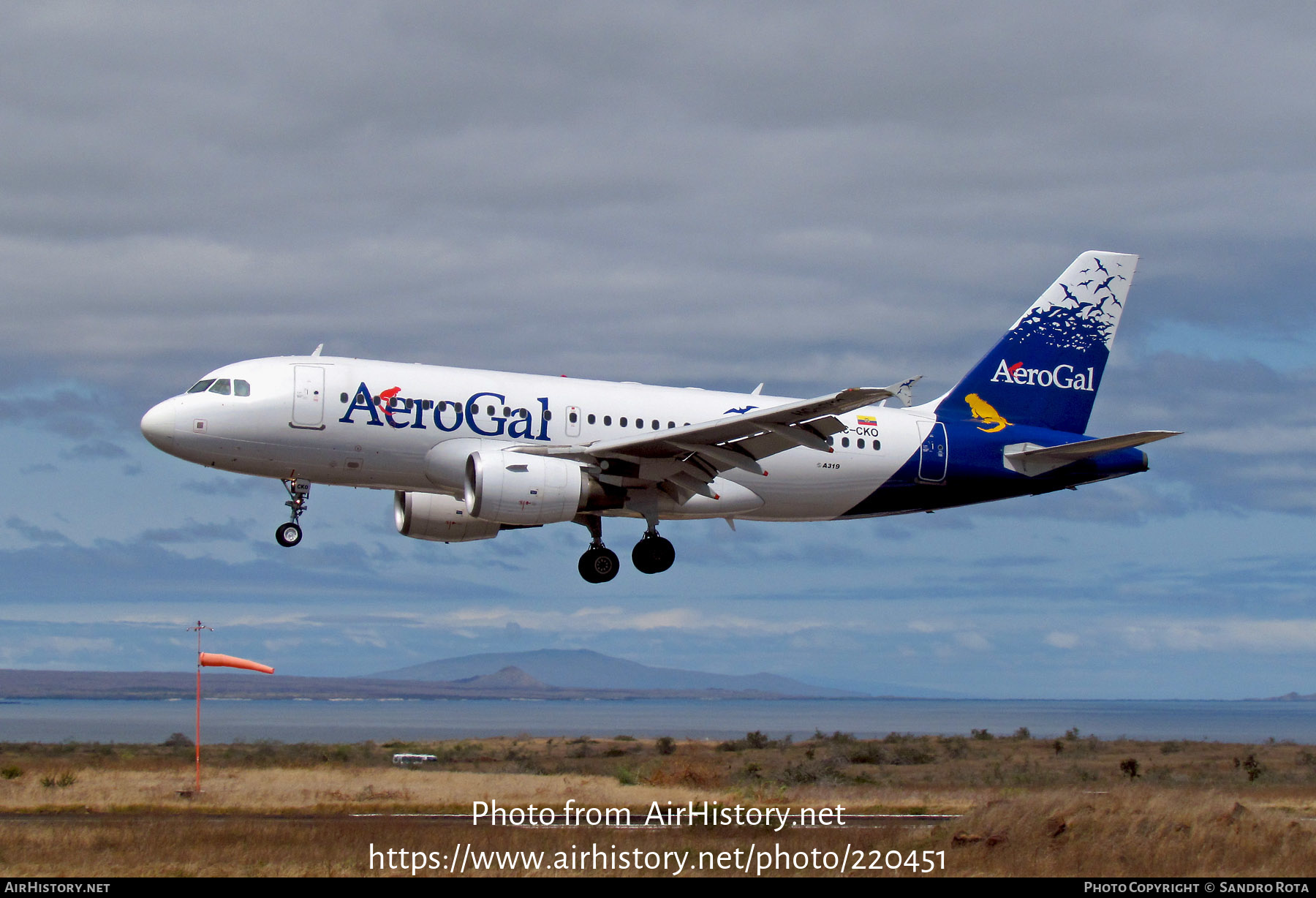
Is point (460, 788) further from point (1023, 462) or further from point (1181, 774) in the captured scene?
point (1181, 774)

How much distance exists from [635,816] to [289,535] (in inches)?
422

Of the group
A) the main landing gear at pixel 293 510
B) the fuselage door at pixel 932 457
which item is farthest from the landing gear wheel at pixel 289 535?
the fuselage door at pixel 932 457

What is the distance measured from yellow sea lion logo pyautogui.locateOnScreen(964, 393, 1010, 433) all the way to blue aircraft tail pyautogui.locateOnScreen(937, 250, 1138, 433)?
21mm

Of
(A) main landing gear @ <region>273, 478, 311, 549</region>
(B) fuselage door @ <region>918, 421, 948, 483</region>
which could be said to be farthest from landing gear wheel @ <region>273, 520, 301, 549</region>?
(B) fuselage door @ <region>918, 421, 948, 483</region>

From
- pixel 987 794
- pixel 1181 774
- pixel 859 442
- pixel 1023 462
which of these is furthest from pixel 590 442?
pixel 1181 774

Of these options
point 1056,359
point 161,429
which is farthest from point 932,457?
point 161,429

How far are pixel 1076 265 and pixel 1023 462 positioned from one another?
26.2 feet

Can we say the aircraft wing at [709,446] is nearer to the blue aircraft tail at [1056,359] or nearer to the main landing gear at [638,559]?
the main landing gear at [638,559]

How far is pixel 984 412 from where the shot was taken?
130ft

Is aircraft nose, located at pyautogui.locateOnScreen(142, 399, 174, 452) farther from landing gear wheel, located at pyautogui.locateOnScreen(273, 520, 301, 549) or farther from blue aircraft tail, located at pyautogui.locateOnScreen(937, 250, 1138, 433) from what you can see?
blue aircraft tail, located at pyautogui.locateOnScreen(937, 250, 1138, 433)

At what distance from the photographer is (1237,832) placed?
89.9 feet

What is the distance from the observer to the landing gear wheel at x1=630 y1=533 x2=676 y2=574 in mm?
35719

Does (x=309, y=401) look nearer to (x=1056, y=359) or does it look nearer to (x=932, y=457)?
(x=932, y=457)

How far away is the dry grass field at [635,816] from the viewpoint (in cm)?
2536
